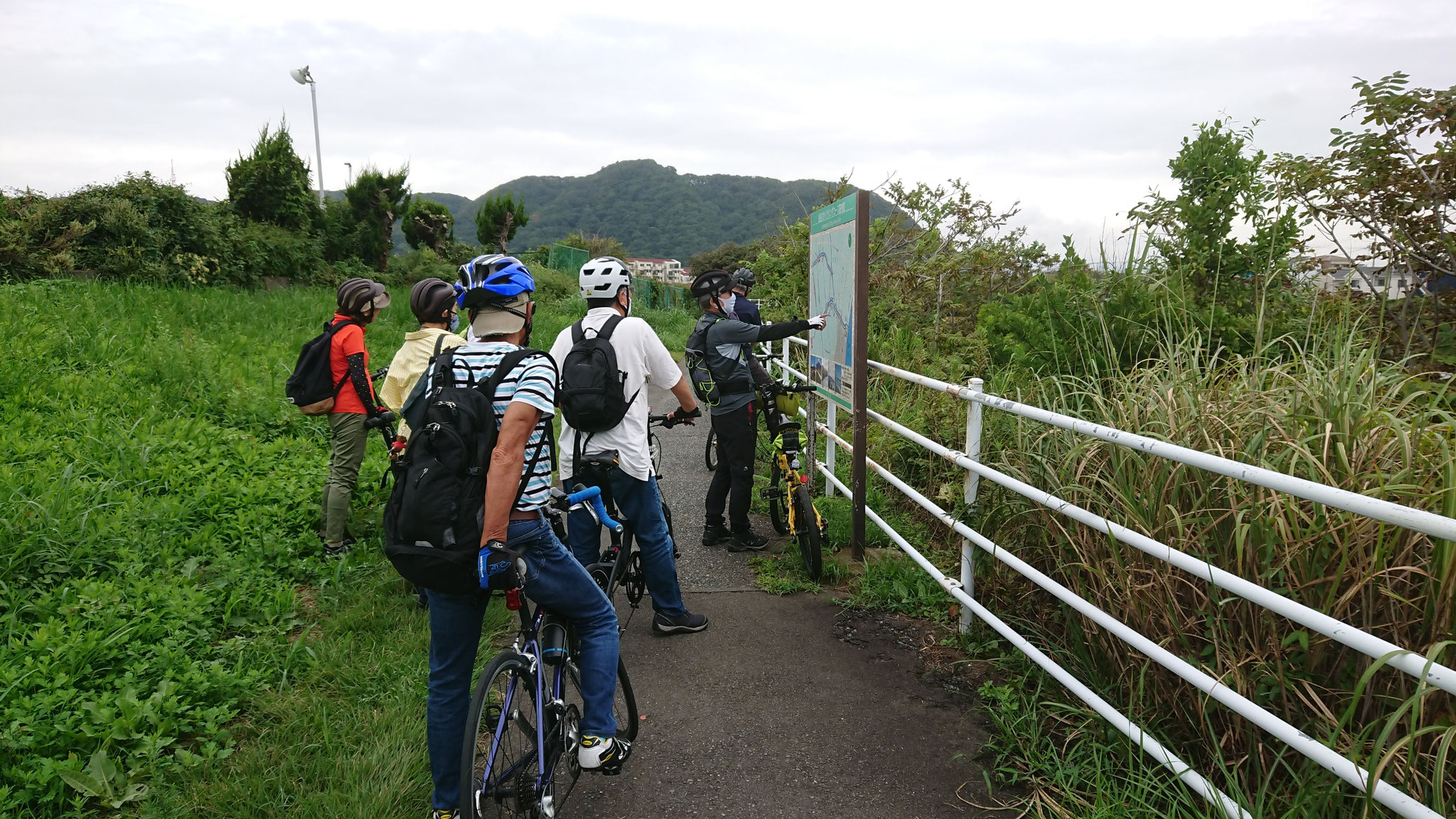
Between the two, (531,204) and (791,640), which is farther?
(531,204)

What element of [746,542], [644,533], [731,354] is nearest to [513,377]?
[644,533]

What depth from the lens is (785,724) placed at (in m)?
3.57

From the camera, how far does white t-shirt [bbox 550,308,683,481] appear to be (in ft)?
13.3

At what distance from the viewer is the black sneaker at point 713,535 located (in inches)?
238

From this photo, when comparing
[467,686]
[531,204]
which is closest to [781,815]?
[467,686]

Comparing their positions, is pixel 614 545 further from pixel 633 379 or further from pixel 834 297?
pixel 834 297

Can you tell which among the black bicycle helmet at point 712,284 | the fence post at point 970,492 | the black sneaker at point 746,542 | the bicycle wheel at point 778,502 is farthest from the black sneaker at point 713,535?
the fence post at point 970,492

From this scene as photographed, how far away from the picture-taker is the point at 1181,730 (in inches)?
110

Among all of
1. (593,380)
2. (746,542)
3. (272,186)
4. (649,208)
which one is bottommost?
(746,542)

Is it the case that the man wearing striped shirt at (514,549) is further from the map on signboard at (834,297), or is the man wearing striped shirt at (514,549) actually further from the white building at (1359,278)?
the white building at (1359,278)

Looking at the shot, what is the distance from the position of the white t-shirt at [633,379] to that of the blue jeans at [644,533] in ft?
0.29

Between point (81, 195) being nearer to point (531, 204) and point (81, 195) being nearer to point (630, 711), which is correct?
point (630, 711)

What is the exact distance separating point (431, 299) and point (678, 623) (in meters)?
2.32

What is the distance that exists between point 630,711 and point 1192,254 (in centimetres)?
523
